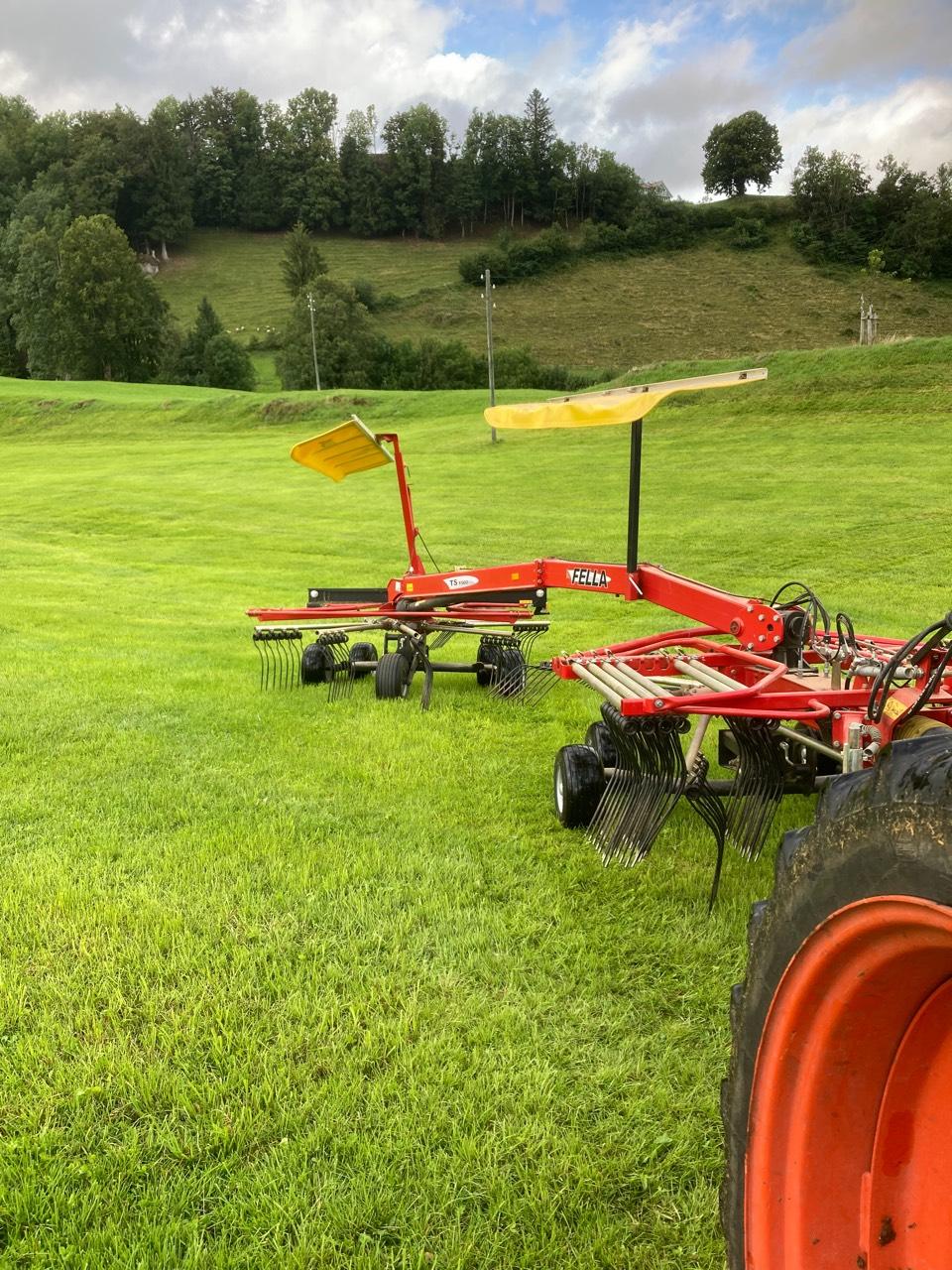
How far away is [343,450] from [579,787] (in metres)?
3.40

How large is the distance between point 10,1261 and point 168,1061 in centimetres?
59

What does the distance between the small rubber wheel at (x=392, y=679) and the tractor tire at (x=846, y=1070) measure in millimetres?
4717

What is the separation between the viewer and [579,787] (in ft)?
13.1

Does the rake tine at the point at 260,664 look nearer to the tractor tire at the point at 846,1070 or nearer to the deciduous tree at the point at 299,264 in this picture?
the tractor tire at the point at 846,1070

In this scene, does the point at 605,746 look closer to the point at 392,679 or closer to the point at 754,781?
the point at 754,781

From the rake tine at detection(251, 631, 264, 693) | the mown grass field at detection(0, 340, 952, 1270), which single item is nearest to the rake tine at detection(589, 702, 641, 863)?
the mown grass field at detection(0, 340, 952, 1270)

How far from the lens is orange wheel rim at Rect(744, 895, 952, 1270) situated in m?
1.49

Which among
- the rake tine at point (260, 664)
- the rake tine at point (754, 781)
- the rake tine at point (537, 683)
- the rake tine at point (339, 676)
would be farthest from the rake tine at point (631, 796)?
the rake tine at point (260, 664)

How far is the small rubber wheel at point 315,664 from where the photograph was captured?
6.68m

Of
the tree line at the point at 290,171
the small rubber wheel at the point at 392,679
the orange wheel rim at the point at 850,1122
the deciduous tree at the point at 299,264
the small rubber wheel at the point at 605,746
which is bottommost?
the small rubber wheel at the point at 392,679

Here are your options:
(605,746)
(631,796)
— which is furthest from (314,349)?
(631,796)

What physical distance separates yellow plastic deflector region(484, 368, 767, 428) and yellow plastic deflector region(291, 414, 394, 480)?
1.73 meters

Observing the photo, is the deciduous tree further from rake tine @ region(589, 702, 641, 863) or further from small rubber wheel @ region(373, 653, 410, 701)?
rake tine @ region(589, 702, 641, 863)

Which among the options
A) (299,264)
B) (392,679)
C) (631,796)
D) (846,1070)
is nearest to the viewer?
(846,1070)
